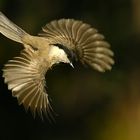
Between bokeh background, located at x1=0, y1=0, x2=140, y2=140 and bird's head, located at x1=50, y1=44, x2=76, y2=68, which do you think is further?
bokeh background, located at x1=0, y1=0, x2=140, y2=140

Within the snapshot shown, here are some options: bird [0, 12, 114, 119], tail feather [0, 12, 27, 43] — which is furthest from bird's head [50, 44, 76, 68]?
tail feather [0, 12, 27, 43]

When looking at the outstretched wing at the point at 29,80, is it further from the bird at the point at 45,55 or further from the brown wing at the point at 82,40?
the brown wing at the point at 82,40

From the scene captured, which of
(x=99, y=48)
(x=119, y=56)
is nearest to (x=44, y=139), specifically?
(x=119, y=56)

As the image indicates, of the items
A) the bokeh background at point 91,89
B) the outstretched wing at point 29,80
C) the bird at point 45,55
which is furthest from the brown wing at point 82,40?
the bokeh background at point 91,89

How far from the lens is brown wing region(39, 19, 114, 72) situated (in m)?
2.09

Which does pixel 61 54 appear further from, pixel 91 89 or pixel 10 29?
pixel 91 89

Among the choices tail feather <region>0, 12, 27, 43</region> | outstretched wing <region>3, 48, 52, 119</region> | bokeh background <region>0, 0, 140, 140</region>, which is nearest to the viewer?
outstretched wing <region>3, 48, 52, 119</region>

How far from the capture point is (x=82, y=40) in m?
2.14

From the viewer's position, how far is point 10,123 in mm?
5477

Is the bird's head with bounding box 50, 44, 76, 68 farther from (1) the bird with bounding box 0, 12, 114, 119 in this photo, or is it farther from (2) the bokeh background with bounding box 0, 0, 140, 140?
(2) the bokeh background with bounding box 0, 0, 140, 140

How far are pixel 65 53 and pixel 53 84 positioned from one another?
11.8 ft

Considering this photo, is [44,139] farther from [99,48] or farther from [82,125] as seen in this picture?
[99,48]

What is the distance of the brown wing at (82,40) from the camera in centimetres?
209

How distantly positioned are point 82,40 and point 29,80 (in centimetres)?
23
